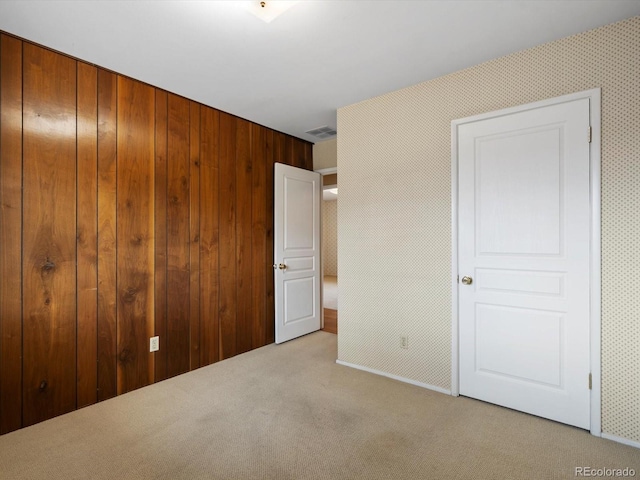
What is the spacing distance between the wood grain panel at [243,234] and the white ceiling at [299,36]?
2.67 ft

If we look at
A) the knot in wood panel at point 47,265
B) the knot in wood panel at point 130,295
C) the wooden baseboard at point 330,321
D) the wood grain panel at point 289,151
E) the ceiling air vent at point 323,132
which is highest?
the ceiling air vent at point 323,132

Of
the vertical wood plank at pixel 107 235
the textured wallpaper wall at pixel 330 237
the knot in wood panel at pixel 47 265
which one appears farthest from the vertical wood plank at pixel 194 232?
the textured wallpaper wall at pixel 330 237

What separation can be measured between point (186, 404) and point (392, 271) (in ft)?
6.55

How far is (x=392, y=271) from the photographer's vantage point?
3006mm

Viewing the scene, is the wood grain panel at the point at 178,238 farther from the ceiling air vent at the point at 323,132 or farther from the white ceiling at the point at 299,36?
the ceiling air vent at the point at 323,132

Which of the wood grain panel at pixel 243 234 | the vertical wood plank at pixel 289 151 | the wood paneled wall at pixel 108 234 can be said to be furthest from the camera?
the vertical wood plank at pixel 289 151

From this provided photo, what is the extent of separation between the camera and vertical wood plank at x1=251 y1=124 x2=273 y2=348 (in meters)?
3.77

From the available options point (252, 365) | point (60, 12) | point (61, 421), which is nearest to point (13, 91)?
point (60, 12)

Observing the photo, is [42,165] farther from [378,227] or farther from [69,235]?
[378,227]

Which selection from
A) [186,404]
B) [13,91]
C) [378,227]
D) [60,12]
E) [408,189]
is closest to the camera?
[60,12]

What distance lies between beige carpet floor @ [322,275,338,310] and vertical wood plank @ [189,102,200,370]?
→ 2264 mm

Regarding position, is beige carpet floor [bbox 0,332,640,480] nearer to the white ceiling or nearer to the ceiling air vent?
the white ceiling

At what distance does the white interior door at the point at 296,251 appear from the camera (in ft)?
12.8

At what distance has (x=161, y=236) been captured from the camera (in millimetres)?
2922
